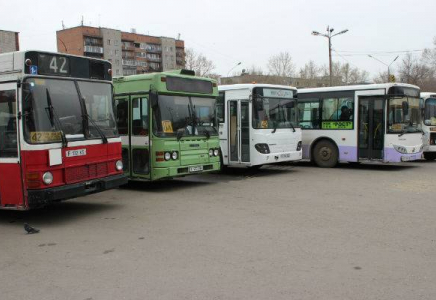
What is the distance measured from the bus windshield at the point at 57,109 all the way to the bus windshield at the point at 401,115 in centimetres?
957

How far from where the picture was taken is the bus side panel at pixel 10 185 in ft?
23.4

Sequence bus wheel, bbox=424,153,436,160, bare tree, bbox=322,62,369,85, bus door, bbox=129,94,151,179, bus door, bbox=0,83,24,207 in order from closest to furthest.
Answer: bus door, bbox=0,83,24,207, bus door, bbox=129,94,151,179, bus wheel, bbox=424,153,436,160, bare tree, bbox=322,62,369,85

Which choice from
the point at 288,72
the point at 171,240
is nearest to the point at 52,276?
the point at 171,240

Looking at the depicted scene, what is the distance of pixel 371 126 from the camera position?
14.4 metres

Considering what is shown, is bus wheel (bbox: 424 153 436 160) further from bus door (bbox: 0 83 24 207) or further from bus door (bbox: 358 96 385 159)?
bus door (bbox: 0 83 24 207)

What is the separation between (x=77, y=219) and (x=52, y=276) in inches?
121

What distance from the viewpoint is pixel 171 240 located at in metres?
6.33

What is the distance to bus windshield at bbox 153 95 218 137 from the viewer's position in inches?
412

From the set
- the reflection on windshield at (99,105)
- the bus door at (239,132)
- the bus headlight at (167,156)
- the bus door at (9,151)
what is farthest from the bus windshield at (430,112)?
the bus door at (9,151)

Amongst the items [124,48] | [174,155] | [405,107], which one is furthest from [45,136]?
[124,48]

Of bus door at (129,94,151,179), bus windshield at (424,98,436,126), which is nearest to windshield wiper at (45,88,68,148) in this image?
bus door at (129,94,151,179)

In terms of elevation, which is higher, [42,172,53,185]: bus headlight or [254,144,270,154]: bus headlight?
[254,144,270,154]: bus headlight

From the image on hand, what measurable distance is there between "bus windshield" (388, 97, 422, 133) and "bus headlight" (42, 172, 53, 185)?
10807mm

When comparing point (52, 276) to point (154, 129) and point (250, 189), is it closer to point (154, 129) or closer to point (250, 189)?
point (154, 129)
